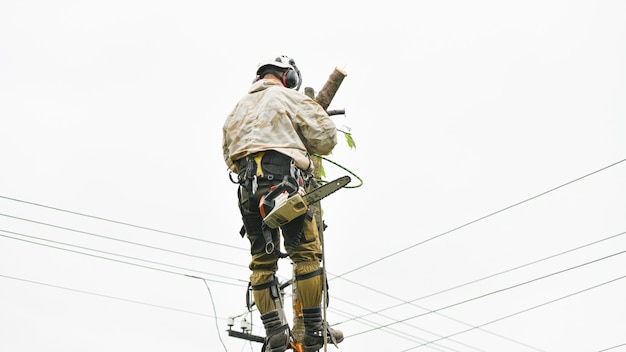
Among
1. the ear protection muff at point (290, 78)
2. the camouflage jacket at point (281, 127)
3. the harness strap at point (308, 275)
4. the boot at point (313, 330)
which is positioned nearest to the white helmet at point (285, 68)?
the ear protection muff at point (290, 78)

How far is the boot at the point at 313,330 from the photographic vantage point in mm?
6266

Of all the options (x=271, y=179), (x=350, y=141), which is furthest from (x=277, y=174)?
(x=350, y=141)

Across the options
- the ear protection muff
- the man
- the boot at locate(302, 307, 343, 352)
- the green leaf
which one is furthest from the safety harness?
the green leaf

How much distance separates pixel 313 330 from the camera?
20.6 feet

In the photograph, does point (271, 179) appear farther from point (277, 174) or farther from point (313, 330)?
point (313, 330)

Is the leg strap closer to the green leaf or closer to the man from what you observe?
the man

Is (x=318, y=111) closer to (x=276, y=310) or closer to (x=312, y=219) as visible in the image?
(x=312, y=219)

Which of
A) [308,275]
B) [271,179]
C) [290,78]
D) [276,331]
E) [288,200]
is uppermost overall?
[290,78]

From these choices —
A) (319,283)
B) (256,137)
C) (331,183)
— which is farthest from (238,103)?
(319,283)

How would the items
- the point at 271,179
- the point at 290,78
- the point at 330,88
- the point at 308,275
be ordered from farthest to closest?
the point at 330,88 → the point at 290,78 → the point at 308,275 → the point at 271,179

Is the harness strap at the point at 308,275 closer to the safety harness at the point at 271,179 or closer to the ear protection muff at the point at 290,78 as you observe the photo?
the safety harness at the point at 271,179

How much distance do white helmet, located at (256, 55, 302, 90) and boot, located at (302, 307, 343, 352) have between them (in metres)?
1.72

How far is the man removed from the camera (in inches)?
242

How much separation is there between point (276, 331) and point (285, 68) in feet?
6.50
